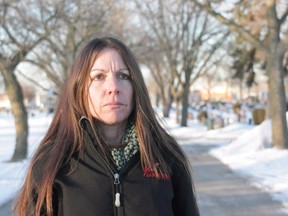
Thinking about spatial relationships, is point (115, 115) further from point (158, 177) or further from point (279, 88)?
point (279, 88)

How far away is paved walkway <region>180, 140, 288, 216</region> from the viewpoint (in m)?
7.17

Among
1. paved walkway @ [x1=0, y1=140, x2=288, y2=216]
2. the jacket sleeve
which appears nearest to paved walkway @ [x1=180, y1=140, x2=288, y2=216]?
paved walkway @ [x1=0, y1=140, x2=288, y2=216]

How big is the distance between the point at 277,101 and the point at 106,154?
13535mm

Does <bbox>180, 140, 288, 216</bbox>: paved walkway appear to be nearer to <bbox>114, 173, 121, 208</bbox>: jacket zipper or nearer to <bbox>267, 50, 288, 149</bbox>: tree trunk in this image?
<bbox>267, 50, 288, 149</bbox>: tree trunk

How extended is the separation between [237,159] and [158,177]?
12.1 metres

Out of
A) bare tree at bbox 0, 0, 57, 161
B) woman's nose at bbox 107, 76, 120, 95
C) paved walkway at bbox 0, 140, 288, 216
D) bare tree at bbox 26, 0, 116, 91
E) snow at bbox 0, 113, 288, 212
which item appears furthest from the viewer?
bare tree at bbox 26, 0, 116, 91

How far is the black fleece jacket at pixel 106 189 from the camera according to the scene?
1.83 metres

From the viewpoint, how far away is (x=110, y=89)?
1.95 meters

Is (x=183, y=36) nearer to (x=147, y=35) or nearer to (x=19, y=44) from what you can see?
(x=147, y=35)

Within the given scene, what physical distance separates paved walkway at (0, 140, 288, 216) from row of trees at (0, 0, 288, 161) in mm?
→ 3368

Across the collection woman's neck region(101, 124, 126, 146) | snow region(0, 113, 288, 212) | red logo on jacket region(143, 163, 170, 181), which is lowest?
snow region(0, 113, 288, 212)

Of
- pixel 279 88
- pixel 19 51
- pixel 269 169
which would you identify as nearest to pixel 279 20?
pixel 279 88

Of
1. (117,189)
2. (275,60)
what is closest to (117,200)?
(117,189)

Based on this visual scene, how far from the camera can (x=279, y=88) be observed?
14555 millimetres
